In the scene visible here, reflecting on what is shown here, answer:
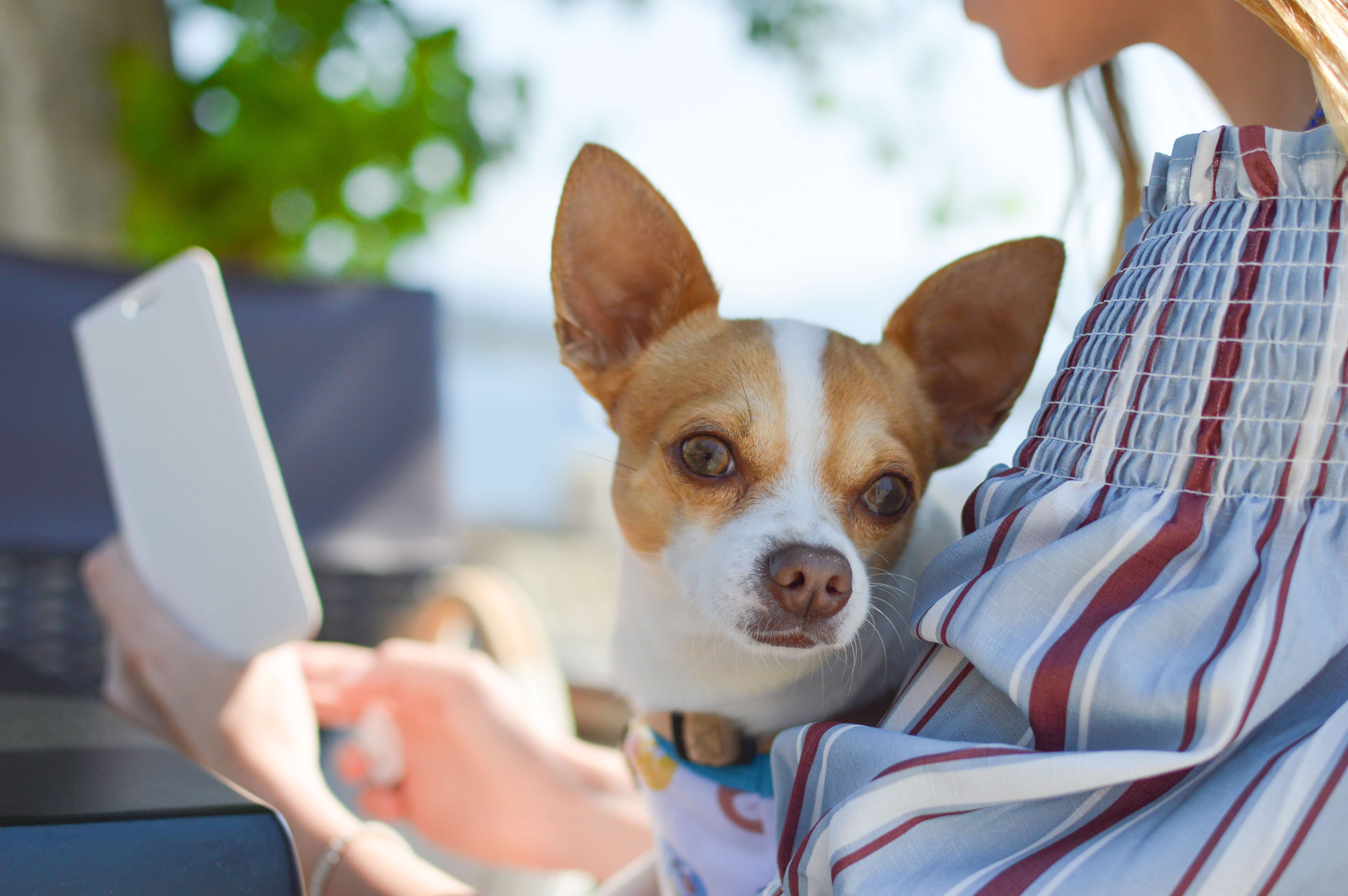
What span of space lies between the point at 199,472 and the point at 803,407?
0.79m

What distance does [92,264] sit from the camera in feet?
6.57

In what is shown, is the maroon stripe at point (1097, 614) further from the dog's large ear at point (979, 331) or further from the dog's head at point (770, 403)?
the dog's large ear at point (979, 331)

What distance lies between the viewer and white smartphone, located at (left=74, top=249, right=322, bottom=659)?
1135 mm

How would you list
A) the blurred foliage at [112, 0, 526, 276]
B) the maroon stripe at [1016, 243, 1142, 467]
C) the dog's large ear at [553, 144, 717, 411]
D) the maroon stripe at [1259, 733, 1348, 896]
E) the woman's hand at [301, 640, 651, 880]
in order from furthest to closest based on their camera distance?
the blurred foliage at [112, 0, 526, 276], the woman's hand at [301, 640, 651, 880], the dog's large ear at [553, 144, 717, 411], the maroon stripe at [1016, 243, 1142, 467], the maroon stripe at [1259, 733, 1348, 896]

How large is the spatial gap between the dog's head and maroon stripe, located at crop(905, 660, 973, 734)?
0.23m

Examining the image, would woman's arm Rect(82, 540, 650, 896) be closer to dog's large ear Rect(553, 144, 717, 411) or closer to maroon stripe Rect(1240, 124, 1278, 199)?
dog's large ear Rect(553, 144, 717, 411)

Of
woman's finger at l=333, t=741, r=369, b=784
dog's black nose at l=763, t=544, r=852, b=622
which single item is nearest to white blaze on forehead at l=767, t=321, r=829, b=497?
dog's black nose at l=763, t=544, r=852, b=622

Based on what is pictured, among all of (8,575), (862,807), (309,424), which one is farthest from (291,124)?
(862,807)

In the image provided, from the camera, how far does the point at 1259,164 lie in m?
0.64

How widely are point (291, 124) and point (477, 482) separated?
13.8ft

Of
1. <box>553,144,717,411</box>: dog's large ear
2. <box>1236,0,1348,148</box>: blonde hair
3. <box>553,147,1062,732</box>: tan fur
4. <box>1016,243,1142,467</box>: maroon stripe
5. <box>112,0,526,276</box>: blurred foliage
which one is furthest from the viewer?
<box>112,0,526,276</box>: blurred foliage

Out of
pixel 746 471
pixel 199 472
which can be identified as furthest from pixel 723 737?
pixel 199 472

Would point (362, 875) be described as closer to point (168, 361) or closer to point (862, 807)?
point (862, 807)

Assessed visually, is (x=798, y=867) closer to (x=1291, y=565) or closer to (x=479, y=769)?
(x=1291, y=565)
